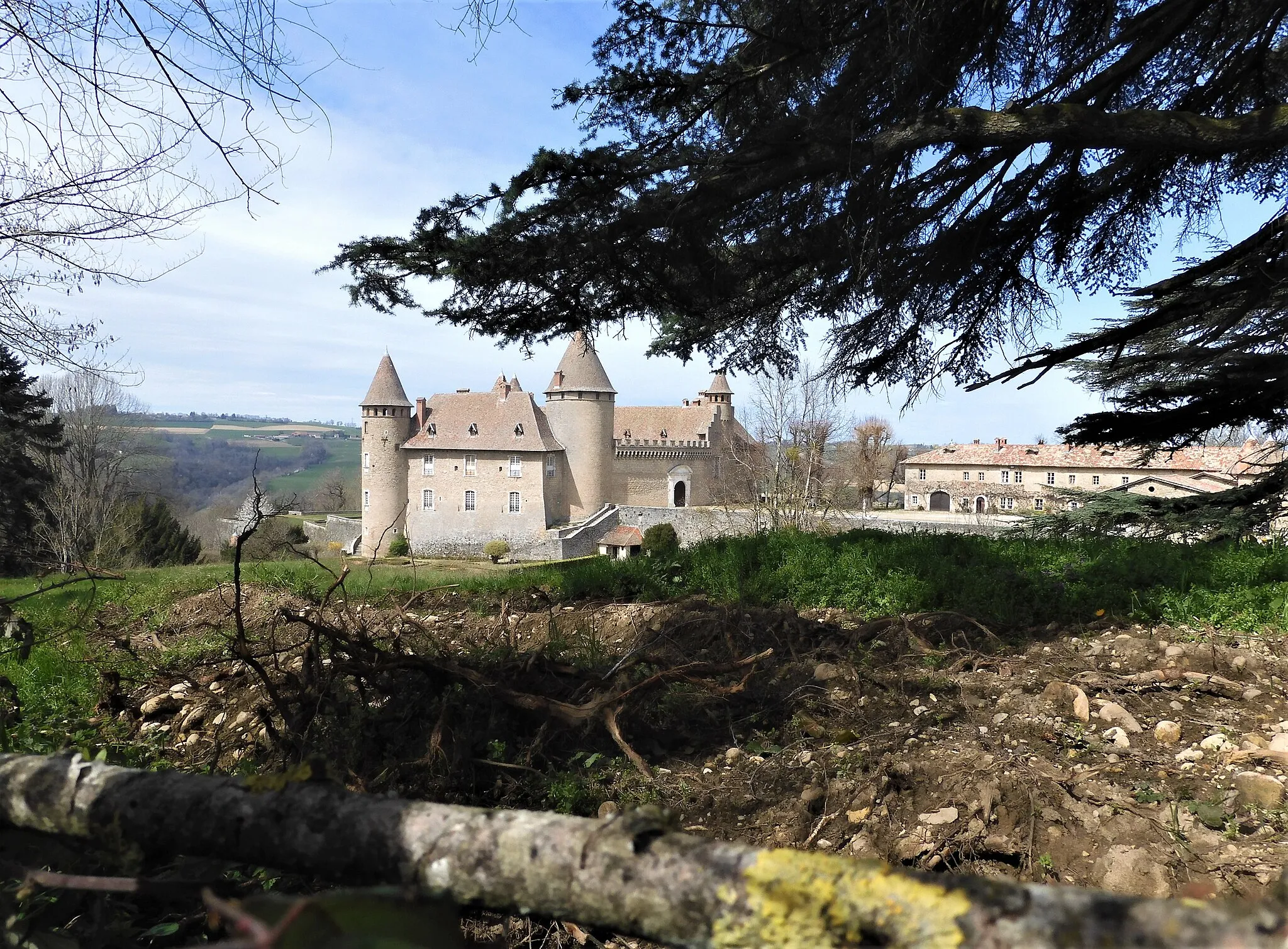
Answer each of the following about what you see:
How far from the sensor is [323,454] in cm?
9169

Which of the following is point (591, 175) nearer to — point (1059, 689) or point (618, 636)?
point (618, 636)

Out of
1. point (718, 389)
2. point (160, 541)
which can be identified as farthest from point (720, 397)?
point (160, 541)

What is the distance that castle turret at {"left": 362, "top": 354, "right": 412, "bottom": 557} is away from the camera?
47906 mm

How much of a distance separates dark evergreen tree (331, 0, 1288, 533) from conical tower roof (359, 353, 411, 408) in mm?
44439

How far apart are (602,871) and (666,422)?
53.8m

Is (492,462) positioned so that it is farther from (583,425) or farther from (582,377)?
(582,377)

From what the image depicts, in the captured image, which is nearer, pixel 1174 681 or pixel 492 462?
pixel 1174 681

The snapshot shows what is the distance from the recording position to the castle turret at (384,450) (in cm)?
4791

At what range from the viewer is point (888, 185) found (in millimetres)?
4863

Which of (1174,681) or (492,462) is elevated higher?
(492,462)

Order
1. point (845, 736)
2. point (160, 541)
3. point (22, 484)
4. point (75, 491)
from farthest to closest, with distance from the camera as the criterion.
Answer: point (75, 491) < point (160, 541) < point (22, 484) < point (845, 736)

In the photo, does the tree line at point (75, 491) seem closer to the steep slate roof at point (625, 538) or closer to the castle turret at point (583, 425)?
the steep slate roof at point (625, 538)

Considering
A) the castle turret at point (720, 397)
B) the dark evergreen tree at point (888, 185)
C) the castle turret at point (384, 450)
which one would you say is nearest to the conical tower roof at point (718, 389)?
the castle turret at point (720, 397)

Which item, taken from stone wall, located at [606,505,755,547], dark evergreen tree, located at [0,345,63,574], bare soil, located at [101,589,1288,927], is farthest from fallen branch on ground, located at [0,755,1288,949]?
stone wall, located at [606,505,755,547]
